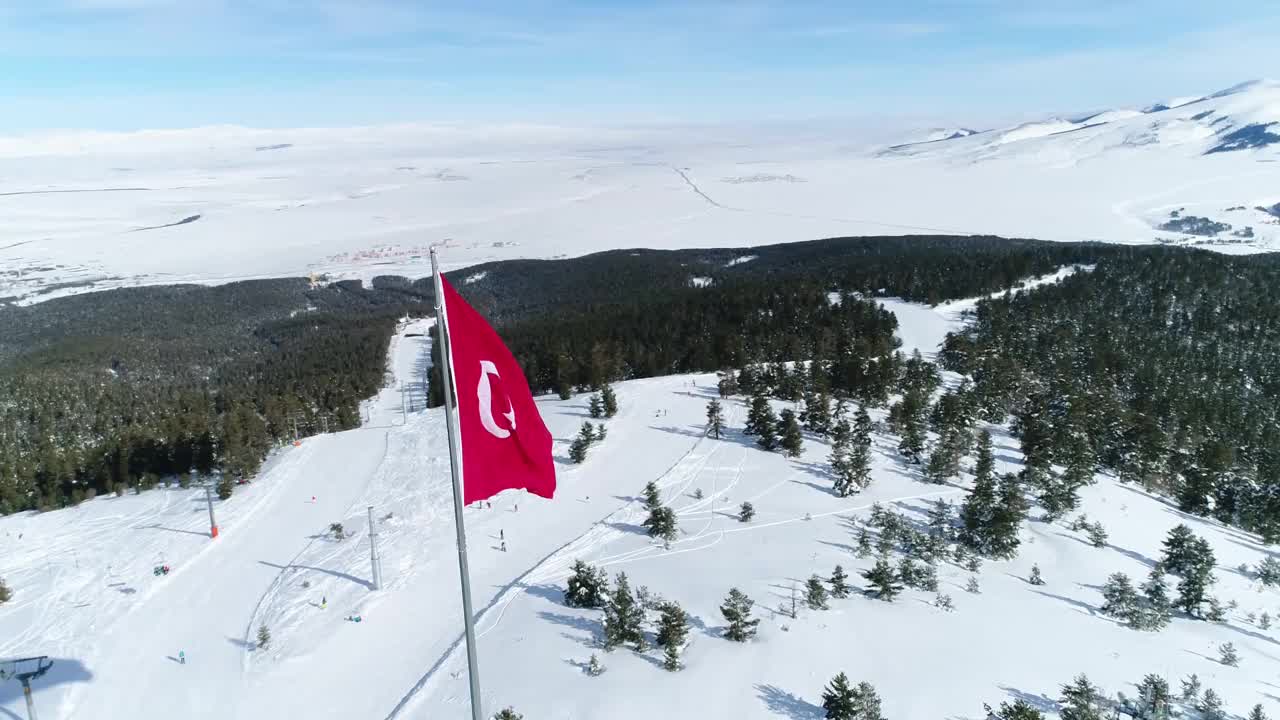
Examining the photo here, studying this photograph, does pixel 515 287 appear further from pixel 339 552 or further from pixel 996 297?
pixel 339 552

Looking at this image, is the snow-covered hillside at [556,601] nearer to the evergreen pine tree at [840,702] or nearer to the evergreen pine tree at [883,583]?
the evergreen pine tree at [883,583]

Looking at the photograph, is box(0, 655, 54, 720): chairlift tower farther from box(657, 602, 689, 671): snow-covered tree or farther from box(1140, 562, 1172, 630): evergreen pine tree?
box(1140, 562, 1172, 630): evergreen pine tree

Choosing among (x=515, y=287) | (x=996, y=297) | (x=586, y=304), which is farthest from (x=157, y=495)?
(x=515, y=287)

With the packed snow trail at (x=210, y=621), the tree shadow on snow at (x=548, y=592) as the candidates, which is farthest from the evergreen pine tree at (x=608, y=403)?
the tree shadow on snow at (x=548, y=592)

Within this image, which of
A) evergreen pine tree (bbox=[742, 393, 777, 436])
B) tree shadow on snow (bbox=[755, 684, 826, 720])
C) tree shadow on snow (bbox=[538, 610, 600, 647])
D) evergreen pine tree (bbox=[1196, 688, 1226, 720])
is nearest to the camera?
tree shadow on snow (bbox=[755, 684, 826, 720])

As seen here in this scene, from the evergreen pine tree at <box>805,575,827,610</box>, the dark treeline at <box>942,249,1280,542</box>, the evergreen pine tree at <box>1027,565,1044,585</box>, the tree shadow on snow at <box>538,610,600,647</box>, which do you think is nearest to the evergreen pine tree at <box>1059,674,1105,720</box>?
the evergreen pine tree at <box>805,575,827,610</box>

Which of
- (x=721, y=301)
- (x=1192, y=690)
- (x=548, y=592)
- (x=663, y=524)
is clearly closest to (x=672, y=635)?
(x=548, y=592)
